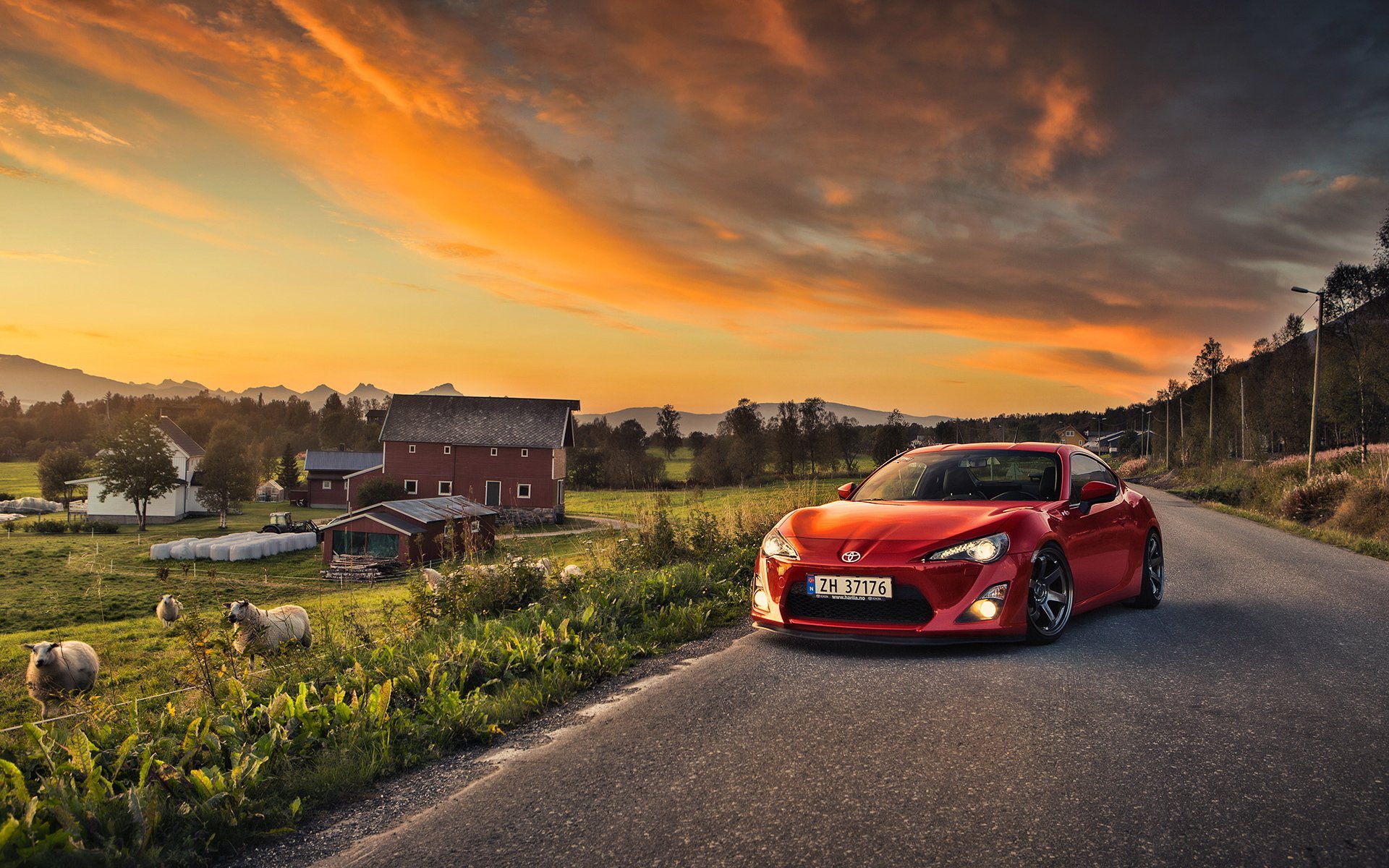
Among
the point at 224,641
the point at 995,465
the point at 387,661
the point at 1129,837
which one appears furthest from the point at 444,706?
the point at 995,465

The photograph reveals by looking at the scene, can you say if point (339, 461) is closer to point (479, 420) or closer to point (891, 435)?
point (479, 420)

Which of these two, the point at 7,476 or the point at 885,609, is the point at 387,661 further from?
the point at 7,476

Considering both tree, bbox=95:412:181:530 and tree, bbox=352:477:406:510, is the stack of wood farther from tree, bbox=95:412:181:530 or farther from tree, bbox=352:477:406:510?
tree, bbox=95:412:181:530

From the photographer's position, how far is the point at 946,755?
3.83 m

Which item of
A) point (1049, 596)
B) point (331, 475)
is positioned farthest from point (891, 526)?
point (331, 475)

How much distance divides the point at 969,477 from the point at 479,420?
6079 cm

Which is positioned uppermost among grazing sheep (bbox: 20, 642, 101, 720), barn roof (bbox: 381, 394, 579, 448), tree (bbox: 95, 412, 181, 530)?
barn roof (bbox: 381, 394, 579, 448)

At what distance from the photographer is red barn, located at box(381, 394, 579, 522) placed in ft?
206

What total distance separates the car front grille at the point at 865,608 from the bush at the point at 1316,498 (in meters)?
20.4

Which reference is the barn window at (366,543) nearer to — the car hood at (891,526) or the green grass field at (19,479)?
the car hood at (891,526)

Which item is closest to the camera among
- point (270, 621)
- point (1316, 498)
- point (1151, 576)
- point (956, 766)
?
point (956, 766)

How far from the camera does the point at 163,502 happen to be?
7206cm

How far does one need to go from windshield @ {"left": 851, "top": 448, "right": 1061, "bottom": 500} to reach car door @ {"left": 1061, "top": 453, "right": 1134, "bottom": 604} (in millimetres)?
250

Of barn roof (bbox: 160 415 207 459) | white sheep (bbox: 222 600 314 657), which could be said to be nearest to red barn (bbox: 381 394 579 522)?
barn roof (bbox: 160 415 207 459)
